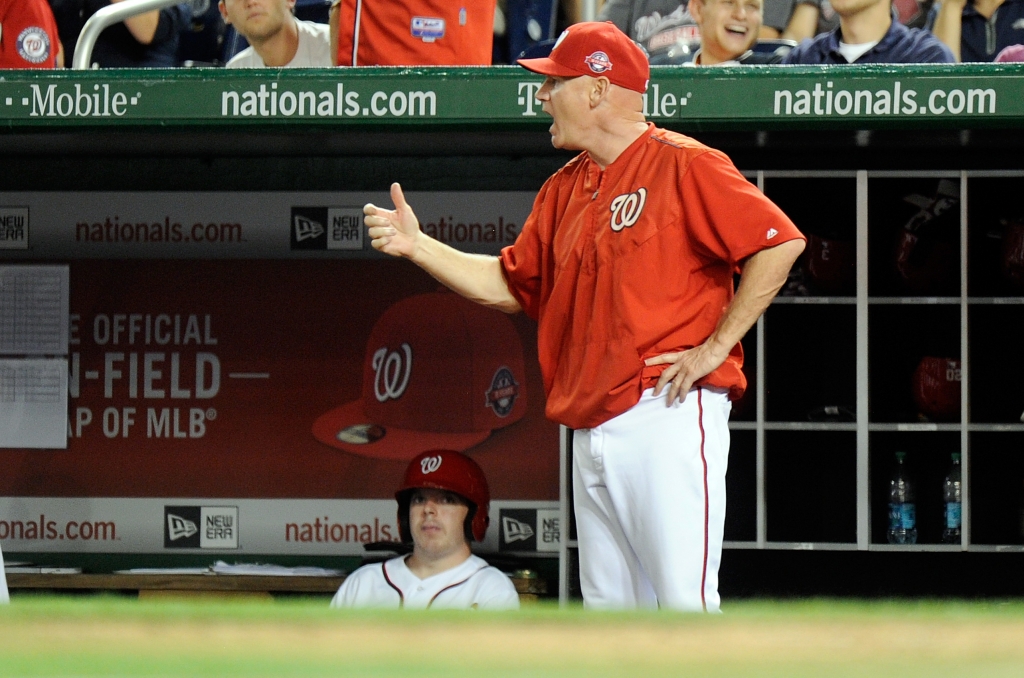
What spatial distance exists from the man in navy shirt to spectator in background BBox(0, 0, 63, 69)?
2.83m

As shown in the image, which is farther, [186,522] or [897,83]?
[186,522]

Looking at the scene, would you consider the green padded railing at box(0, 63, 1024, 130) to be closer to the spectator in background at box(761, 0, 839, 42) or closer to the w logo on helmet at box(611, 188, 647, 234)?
the w logo on helmet at box(611, 188, 647, 234)

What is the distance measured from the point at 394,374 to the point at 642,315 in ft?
7.53

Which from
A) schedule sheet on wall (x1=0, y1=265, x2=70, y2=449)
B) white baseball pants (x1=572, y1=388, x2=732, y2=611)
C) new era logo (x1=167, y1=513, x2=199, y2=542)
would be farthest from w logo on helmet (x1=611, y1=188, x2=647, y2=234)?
schedule sheet on wall (x1=0, y1=265, x2=70, y2=449)

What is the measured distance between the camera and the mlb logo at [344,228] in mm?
5156

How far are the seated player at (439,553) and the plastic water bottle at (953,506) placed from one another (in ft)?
5.10

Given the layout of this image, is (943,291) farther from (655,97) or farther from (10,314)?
(10,314)

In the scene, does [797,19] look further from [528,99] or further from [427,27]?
[528,99]

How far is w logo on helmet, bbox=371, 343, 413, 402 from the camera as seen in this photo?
5.16 m

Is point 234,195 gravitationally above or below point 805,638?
above

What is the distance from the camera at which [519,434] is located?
5.09 meters

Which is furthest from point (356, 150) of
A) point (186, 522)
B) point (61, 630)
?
point (61, 630)

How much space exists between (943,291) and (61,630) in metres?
4.29

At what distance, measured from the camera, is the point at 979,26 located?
5.47 metres
